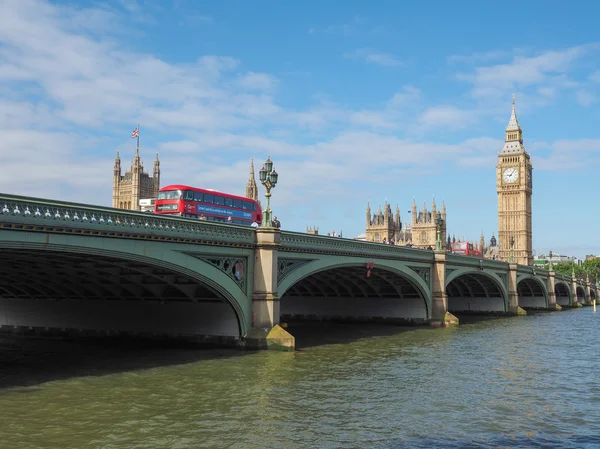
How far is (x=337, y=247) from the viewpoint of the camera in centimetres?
3741

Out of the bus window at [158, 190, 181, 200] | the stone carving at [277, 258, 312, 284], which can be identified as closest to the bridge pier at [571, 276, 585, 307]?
the stone carving at [277, 258, 312, 284]

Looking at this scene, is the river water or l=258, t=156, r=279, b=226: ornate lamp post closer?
the river water

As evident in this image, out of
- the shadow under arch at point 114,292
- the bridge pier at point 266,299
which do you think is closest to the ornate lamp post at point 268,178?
the bridge pier at point 266,299

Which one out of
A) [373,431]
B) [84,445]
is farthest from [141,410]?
[373,431]

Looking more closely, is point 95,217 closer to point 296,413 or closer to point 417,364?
point 296,413

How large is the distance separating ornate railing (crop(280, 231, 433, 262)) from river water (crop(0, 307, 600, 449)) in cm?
553

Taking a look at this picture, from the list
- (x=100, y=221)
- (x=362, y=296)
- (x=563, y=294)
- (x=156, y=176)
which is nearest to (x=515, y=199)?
(x=563, y=294)

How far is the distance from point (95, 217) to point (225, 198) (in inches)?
838

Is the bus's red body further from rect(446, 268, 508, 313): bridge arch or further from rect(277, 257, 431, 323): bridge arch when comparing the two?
rect(277, 257, 431, 323): bridge arch

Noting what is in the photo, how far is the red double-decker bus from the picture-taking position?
40.2 meters

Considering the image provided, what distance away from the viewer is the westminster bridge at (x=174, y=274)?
21.8m

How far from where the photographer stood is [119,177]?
150 m

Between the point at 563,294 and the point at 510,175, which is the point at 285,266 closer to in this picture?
the point at 563,294

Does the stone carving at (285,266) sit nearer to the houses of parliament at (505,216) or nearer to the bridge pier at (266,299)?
the bridge pier at (266,299)
